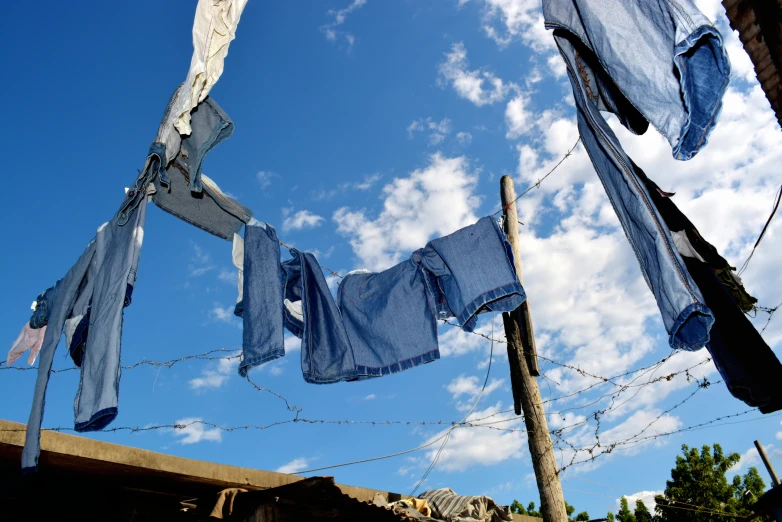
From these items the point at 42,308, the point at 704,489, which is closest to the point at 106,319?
the point at 42,308

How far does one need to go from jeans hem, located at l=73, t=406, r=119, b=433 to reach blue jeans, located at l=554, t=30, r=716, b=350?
2829 mm

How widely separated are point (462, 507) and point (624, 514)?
14.0 meters

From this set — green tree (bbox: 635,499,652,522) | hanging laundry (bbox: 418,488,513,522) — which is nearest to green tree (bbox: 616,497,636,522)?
green tree (bbox: 635,499,652,522)

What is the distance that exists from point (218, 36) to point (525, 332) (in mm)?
3883

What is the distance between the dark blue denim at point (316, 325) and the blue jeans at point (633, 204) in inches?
79.7

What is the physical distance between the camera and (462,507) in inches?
232

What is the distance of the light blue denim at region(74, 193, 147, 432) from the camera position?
114 inches

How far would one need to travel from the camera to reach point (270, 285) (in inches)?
148

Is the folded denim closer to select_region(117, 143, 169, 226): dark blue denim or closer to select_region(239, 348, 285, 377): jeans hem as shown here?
select_region(239, 348, 285, 377): jeans hem

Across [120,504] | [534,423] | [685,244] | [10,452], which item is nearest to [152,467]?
[120,504]

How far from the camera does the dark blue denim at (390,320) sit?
148 inches

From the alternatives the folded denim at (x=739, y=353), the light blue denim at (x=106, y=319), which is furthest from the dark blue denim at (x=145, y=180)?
the folded denim at (x=739, y=353)

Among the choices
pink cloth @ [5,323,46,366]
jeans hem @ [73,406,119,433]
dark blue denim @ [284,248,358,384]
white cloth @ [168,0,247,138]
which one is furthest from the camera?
pink cloth @ [5,323,46,366]

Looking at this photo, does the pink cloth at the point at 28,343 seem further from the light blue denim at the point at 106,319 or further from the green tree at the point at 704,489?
the green tree at the point at 704,489
